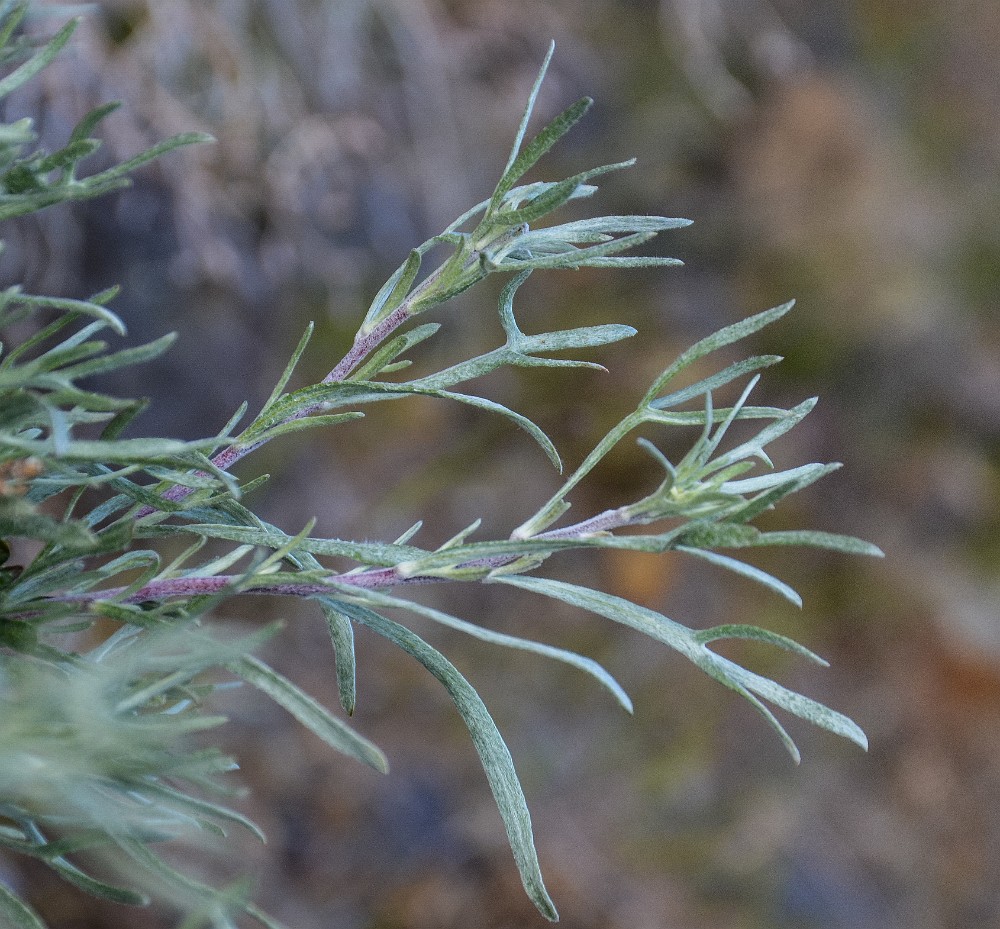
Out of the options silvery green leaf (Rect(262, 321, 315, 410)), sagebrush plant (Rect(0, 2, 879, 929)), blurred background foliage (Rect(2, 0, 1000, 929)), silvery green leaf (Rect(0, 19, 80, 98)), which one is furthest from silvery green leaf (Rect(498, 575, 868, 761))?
blurred background foliage (Rect(2, 0, 1000, 929))

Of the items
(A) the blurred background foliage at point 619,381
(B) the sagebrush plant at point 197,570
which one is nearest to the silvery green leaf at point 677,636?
(B) the sagebrush plant at point 197,570

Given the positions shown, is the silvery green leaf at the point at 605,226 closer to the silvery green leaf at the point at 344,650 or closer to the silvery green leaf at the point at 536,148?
the silvery green leaf at the point at 536,148

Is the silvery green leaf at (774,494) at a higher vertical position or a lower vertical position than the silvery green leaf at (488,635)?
higher

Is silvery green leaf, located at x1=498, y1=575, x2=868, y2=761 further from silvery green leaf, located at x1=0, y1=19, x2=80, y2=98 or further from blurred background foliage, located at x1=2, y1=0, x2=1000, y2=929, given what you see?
blurred background foliage, located at x1=2, y1=0, x2=1000, y2=929

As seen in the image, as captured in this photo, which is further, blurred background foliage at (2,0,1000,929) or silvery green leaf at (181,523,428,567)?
blurred background foliage at (2,0,1000,929)

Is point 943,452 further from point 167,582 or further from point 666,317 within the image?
point 167,582

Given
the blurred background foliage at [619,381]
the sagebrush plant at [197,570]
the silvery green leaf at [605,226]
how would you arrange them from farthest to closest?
the blurred background foliage at [619,381]
the silvery green leaf at [605,226]
the sagebrush plant at [197,570]

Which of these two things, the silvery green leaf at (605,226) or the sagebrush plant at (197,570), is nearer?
the sagebrush plant at (197,570)
